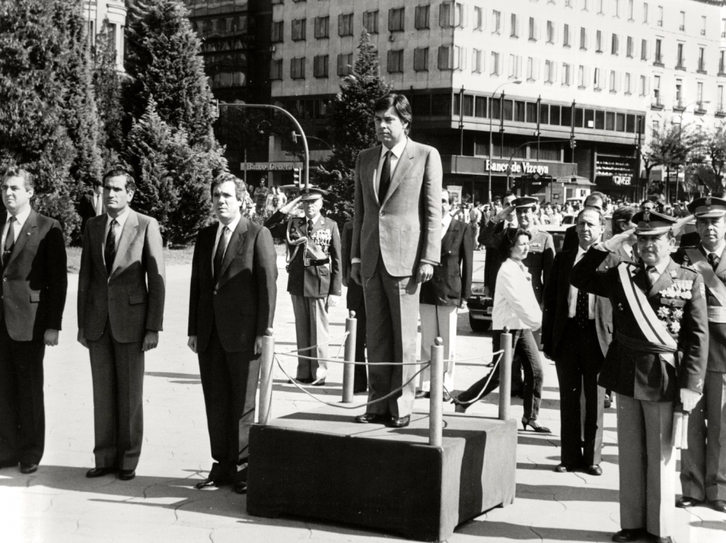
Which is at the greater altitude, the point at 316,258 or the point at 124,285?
the point at 316,258

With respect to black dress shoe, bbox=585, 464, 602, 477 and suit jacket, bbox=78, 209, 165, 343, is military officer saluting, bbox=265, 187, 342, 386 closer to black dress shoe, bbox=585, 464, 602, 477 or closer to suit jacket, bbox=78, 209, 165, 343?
suit jacket, bbox=78, 209, 165, 343

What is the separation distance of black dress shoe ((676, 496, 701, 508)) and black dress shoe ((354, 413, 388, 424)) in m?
2.04

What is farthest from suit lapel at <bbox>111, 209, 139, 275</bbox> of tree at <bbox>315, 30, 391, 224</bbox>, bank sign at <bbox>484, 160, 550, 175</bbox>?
bank sign at <bbox>484, 160, 550, 175</bbox>

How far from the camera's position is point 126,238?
725 cm

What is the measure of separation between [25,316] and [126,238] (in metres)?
0.91

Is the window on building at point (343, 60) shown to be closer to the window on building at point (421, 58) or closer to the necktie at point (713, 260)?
the window on building at point (421, 58)

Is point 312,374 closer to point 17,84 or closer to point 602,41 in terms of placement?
point 17,84

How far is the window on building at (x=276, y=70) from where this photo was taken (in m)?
80.6

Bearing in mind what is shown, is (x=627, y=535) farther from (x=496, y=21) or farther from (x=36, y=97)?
(x=496, y=21)

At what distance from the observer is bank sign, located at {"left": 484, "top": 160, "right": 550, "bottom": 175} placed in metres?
74.2

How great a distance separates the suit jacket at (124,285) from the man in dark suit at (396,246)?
1.69 meters

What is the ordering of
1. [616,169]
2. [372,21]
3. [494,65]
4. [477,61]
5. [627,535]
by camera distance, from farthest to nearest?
[616,169]
[372,21]
[494,65]
[477,61]
[627,535]

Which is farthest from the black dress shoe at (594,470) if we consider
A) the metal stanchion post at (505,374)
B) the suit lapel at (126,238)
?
the suit lapel at (126,238)

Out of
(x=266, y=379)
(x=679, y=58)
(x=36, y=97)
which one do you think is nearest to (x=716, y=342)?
(x=266, y=379)
